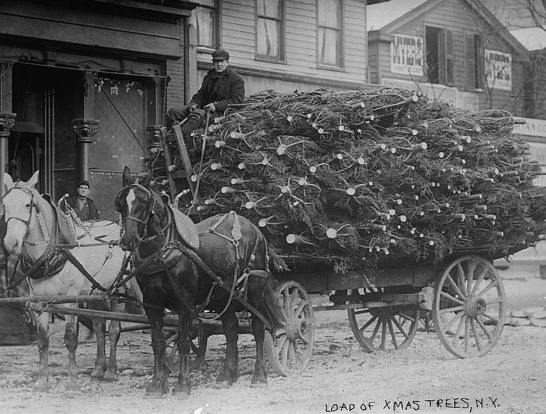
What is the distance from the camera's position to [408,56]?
31641 mm

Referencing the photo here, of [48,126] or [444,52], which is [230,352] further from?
[444,52]

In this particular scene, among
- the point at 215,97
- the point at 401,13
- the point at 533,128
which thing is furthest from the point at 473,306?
the point at 401,13

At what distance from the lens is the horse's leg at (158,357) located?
29.0 feet

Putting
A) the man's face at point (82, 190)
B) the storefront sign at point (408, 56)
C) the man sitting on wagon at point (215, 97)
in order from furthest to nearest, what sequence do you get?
the storefront sign at point (408, 56) < the man's face at point (82, 190) < the man sitting on wagon at point (215, 97)

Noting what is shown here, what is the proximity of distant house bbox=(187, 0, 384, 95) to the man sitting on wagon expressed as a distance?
297 inches

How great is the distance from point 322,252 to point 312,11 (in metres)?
12.9

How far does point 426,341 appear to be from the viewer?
13664 mm

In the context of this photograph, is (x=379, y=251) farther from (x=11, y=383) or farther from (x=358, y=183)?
(x=11, y=383)

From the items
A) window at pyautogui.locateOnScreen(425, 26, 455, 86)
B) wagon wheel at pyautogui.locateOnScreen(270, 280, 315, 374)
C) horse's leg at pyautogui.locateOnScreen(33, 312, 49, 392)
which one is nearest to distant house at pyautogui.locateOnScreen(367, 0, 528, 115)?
window at pyautogui.locateOnScreen(425, 26, 455, 86)

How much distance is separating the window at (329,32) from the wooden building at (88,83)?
5.45 m

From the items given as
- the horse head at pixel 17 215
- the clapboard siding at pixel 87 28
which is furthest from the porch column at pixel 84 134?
the horse head at pixel 17 215

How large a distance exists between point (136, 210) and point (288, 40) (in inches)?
549

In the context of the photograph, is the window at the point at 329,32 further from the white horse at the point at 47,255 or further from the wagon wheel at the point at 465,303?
the white horse at the point at 47,255

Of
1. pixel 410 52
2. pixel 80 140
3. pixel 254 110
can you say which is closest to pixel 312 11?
pixel 80 140
